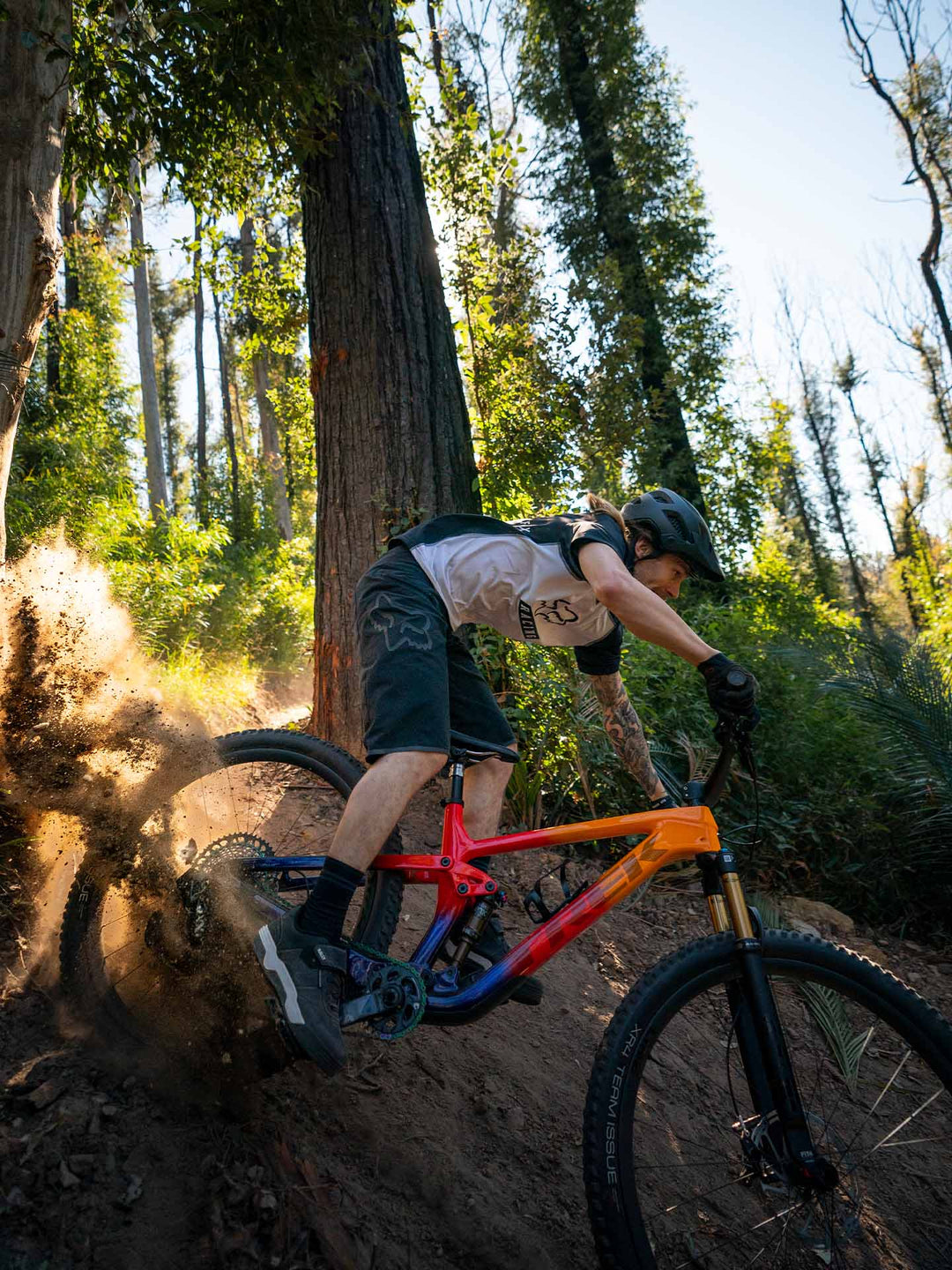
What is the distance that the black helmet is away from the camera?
8.05 feet

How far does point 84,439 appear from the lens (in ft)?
43.1

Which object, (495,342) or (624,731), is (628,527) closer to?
(624,731)

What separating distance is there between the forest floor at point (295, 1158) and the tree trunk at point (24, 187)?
209 centimetres

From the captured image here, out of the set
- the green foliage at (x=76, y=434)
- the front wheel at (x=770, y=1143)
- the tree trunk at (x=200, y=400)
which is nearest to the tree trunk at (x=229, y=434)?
the tree trunk at (x=200, y=400)

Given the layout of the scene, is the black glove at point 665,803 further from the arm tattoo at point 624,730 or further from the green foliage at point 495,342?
the green foliage at point 495,342

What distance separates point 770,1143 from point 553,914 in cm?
83

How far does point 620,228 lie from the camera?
13.5 meters

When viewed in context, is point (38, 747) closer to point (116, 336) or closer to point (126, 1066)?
point (126, 1066)

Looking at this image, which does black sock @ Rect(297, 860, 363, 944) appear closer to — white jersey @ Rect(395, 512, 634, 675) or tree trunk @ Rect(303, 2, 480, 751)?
white jersey @ Rect(395, 512, 634, 675)

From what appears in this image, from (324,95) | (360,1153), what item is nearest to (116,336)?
(324,95)

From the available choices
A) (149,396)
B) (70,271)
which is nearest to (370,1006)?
(149,396)

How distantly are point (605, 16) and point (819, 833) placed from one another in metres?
15.8

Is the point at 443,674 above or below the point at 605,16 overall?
below

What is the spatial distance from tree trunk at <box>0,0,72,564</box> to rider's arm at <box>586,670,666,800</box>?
2545 millimetres
